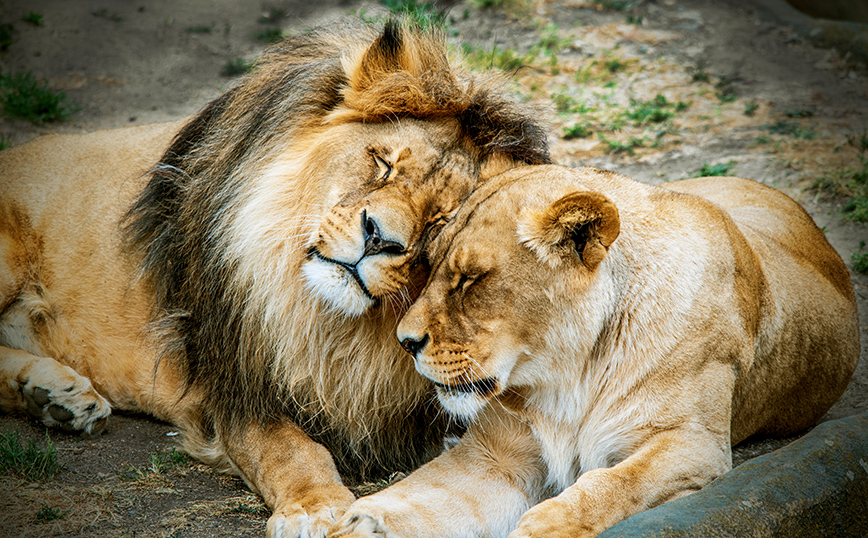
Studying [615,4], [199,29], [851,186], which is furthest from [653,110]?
[199,29]

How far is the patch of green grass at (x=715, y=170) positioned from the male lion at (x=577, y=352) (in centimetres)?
263

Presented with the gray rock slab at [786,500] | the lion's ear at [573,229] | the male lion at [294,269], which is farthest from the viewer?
the male lion at [294,269]

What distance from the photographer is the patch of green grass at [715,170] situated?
543 centimetres

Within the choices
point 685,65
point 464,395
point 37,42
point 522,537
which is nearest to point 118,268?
point 464,395

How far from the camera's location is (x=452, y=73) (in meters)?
3.10

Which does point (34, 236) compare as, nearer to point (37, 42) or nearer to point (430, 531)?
point (430, 531)

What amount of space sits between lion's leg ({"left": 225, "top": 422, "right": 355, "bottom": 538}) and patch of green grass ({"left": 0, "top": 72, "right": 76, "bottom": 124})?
12.8ft

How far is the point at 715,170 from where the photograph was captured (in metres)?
5.45

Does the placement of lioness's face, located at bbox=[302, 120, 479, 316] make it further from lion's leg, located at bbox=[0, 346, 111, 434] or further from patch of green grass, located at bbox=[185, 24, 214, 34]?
patch of green grass, located at bbox=[185, 24, 214, 34]

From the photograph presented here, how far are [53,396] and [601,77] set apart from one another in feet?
16.4

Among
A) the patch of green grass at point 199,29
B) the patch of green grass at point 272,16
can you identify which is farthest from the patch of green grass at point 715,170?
the patch of green grass at point 199,29

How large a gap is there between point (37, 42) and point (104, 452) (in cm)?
503

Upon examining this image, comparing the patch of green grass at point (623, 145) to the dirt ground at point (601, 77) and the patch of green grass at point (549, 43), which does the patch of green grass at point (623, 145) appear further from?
the patch of green grass at point (549, 43)

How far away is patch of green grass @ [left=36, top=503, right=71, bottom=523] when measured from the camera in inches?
105
